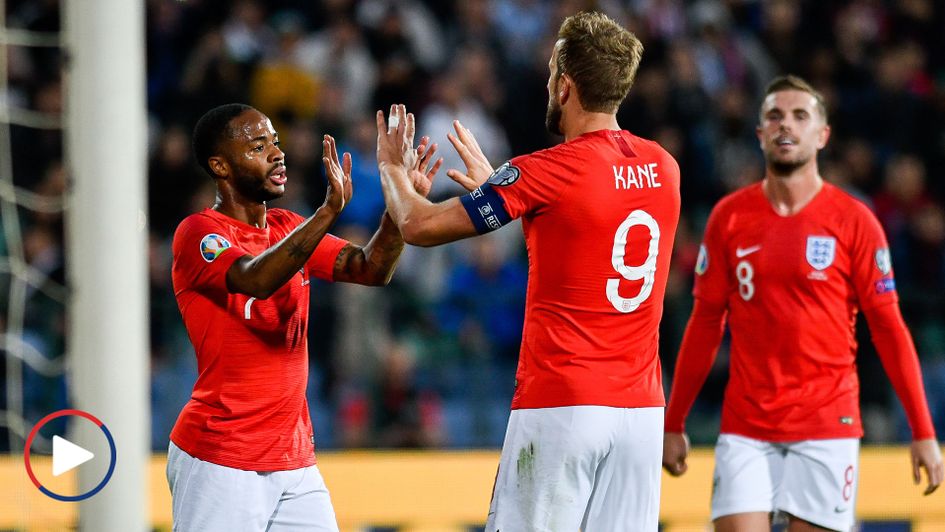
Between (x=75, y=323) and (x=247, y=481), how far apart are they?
1.07 metres

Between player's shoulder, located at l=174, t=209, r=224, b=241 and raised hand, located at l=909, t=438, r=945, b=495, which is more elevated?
player's shoulder, located at l=174, t=209, r=224, b=241

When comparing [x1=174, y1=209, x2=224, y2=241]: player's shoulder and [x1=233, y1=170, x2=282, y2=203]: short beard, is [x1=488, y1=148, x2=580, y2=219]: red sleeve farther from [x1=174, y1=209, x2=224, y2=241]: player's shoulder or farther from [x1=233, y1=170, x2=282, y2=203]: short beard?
[x1=174, y1=209, x2=224, y2=241]: player's shoulder

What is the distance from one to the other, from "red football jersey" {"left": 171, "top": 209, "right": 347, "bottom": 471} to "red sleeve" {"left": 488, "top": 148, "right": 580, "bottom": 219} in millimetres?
847

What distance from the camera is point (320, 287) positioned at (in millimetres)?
8391

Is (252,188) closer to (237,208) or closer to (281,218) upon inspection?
(237,208)

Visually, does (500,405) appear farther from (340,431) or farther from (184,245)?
(184,245)

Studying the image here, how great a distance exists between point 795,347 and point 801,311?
0.47 feet

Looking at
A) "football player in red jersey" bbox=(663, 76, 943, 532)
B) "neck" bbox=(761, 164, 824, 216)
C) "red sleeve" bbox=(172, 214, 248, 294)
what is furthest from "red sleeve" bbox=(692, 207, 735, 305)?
"red sleeve" bbox=(172, 214, 248, 294)

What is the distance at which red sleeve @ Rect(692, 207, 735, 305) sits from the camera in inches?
206

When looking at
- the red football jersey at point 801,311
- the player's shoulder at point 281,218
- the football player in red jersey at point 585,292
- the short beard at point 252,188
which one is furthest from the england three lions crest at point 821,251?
the short beard at point 252,188

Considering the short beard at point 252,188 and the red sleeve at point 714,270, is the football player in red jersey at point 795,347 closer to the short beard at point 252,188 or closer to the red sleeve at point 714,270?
the red sleeve at point 714,270

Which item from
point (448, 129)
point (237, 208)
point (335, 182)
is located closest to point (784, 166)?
point (335, 182)

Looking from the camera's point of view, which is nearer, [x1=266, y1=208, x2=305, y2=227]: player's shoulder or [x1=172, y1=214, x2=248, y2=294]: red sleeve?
[x1=172, y1=214, x2=248, y2=294]: red sleeve

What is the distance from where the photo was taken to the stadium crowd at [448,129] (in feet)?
26.7
